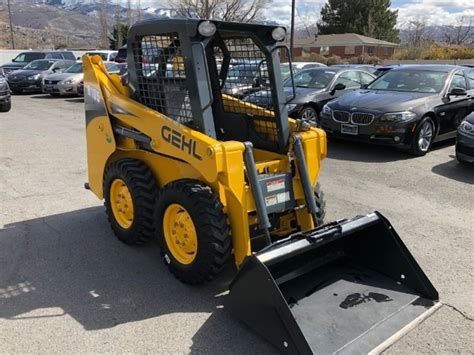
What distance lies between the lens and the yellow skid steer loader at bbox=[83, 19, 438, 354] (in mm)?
3207

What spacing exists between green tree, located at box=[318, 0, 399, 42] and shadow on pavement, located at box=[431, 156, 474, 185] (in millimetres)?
50156

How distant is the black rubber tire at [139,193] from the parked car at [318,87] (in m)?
5.52

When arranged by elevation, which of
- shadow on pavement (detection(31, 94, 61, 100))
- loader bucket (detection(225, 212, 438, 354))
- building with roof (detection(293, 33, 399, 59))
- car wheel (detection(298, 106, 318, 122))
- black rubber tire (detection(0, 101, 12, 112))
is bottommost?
loader bucket (detection(225, 212, 438, 354))

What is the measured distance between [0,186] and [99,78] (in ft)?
10.1

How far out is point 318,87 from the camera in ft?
36.0

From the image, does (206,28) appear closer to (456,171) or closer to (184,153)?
(184,153)

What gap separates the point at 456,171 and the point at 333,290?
16.6 feet

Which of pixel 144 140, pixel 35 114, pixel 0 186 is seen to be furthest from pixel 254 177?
pixel 35 114

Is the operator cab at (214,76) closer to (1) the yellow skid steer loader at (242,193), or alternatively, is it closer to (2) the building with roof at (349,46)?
(1) the yellow skid steer loader at (242,193)

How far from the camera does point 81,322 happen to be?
3416 mm

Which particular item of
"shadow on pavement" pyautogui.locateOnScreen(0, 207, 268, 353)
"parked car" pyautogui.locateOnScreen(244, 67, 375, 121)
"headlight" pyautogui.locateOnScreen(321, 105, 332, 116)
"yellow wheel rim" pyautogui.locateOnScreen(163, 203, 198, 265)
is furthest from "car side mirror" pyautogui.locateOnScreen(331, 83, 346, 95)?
"yellow wheel rim" pyautogui.locateOnScreen(163, 203, 198, 265)

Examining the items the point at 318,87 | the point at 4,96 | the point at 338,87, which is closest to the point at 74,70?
the point at 4,96

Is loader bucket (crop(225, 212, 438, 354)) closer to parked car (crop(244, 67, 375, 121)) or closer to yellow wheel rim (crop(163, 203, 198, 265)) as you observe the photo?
yellow wheel rim (crop(163, 203, 198, 265))

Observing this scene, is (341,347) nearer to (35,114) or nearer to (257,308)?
(257,308)
